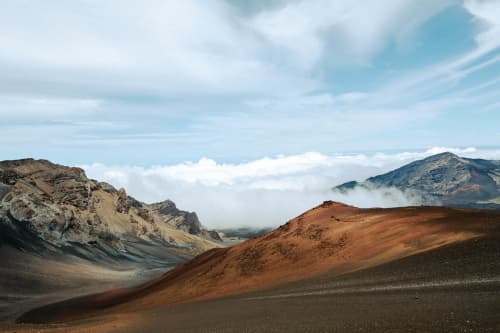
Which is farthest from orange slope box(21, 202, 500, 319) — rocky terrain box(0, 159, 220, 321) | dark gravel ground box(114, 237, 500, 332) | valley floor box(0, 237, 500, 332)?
rocky terrain box(0, 159, 220, 321)

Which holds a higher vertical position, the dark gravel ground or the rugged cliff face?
the rugged cliff face

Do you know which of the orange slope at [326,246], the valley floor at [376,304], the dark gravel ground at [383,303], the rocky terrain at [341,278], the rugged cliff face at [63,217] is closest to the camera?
the dark gravel ground at [383,303]

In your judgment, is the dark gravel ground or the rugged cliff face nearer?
the dark gravel ground

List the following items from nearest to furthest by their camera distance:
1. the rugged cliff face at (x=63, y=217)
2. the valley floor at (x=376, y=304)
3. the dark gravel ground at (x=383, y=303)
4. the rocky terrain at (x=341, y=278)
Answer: the dark gravel ground at (x=383, y=303) < the valley floor at (x=376, y=304) < the rocky terrain at (x=341, y=278) < the rugged cliff face at (x=63, y=217)

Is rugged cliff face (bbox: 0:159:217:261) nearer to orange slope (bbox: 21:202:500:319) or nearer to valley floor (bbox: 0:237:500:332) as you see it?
orange slope (bbox: 21:202:500:319)

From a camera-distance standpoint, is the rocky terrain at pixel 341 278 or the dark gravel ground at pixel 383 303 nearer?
the dark gravel ground at pixel 383 303

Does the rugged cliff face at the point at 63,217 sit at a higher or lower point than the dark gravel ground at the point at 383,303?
higher

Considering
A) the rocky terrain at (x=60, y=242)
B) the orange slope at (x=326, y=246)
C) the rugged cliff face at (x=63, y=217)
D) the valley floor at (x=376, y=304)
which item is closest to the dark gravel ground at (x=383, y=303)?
the valley floor at (x=376, y=304)

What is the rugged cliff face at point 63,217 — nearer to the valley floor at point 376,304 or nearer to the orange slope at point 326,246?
the orange slope at point 326,246

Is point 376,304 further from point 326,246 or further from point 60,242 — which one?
point 60,242

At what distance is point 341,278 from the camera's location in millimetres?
27406

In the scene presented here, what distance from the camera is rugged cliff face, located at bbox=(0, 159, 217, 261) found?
11625cm

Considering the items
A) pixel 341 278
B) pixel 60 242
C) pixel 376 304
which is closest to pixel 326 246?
pixel 341 278

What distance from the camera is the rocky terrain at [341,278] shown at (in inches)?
698
